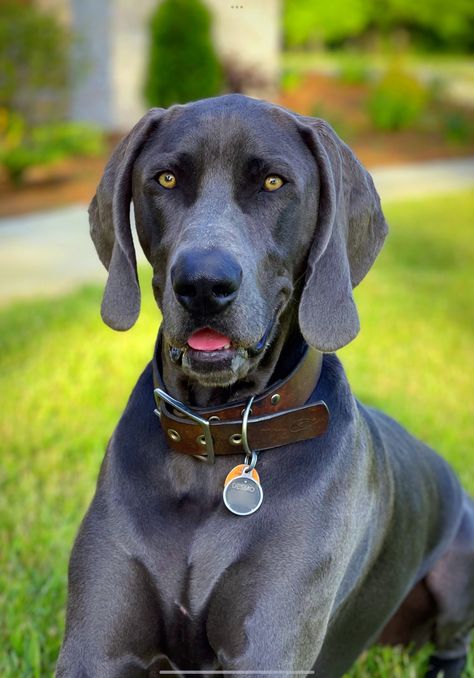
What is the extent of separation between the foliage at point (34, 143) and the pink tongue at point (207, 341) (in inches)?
415

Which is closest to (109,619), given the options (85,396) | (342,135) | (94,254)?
(85,396)

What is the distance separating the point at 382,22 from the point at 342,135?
1221 inches

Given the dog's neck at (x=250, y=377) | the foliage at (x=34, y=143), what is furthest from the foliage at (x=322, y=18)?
the dog's neck at (x=250, y=377)

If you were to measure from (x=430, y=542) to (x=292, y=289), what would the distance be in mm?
1205

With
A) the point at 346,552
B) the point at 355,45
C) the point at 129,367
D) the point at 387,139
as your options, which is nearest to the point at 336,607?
the point at 346,552

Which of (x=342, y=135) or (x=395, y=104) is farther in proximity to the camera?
(x=395, y=104)

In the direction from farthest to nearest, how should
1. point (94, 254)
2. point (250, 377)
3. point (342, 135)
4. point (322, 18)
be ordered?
point (322, 18) → point (342, 135) → point (94, 254) → point (250, 377)

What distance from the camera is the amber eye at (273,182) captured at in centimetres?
276

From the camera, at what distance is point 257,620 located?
2.63 m

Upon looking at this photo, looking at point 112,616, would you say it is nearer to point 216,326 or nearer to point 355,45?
point 216,326

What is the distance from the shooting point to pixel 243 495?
2.74 meters

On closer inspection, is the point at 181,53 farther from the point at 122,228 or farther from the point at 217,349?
the point at 217,349

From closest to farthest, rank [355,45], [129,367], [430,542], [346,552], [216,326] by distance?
[216,326] < [346,552] < [430,542] < [129,367] < [355,45]

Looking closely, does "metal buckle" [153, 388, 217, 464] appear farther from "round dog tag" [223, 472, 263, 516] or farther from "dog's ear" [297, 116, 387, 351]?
"dog's ear" [297, 116, 387, 351]
